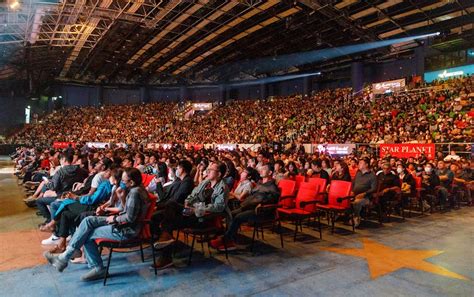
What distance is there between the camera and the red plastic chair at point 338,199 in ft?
18.4

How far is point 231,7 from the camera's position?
54.5 feet

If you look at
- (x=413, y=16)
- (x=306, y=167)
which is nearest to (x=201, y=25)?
(x=413, y=16)

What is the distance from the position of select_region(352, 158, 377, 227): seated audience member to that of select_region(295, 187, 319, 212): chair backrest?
0.94 m

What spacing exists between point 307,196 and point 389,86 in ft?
57.7

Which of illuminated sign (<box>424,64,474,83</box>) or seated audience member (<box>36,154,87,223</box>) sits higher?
illuminated sign (<box>424,64,474,83</box>)

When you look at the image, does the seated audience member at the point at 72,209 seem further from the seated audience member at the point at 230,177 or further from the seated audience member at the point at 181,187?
the seated audience member at the point at 230,177

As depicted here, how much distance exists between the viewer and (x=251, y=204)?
16.0 feet

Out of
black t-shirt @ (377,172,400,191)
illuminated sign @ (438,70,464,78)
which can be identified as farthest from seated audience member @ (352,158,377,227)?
illuminated sign @ (438,70,464,78)

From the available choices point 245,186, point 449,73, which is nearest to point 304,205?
point 245,186

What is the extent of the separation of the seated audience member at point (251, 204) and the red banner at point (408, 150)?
8.90 meters

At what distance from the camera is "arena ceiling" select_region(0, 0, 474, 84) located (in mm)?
15883

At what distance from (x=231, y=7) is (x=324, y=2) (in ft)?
14.8

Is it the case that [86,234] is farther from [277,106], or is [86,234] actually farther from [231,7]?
[277,106]

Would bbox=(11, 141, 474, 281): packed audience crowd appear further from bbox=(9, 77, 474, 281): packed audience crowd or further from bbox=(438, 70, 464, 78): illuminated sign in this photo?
bbox=(438, 70, 464, 78): illuminated sign
